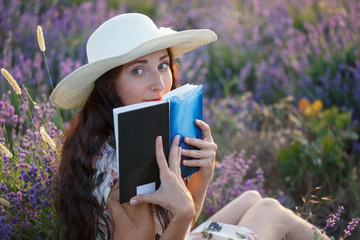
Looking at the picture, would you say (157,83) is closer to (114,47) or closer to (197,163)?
(114,47)

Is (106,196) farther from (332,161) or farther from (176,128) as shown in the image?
(332,161)

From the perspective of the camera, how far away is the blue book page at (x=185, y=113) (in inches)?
66.1

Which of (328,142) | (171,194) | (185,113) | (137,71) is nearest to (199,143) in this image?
(185,113)

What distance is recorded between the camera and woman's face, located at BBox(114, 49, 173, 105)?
1.86 meters

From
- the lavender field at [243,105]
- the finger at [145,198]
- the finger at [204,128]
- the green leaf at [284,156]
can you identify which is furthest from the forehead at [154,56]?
the green leaf at [284,156]

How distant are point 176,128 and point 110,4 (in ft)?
19.8

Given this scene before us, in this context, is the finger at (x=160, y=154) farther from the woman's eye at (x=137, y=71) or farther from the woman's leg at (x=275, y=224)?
the woman's leg at (x=275, y=224)

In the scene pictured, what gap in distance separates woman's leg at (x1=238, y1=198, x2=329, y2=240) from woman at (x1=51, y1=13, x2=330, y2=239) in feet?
1.67

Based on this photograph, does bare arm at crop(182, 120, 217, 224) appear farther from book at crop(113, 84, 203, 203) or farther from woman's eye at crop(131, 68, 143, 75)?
woman's eye at crop(131, 68, 143, 75)

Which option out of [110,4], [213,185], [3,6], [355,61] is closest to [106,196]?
[213,185]

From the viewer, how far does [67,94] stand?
6.44 feet

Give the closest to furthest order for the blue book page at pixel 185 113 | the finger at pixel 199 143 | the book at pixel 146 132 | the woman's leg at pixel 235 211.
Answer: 1. the book at pixel 146 132
2. the blue book page at pixel 185 113
3. the finger at pixel 199 143
4. the woman's leg at pixel 235 211

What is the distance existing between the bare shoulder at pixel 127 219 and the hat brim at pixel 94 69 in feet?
1.55

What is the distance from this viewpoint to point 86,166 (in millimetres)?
1803
